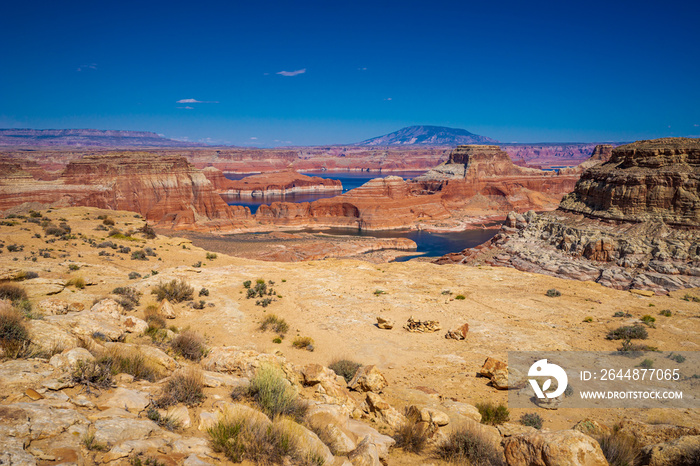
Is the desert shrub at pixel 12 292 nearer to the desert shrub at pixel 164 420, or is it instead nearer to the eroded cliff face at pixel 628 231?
the desert shrub at pixel 164 420

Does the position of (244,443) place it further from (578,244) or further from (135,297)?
(578,244)

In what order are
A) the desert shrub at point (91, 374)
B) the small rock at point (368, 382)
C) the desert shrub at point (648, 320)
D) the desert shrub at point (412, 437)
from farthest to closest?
the desert shrub at point (648, 320), the small rock at point (368, 382), the desert shrub at point (412, 437), the desert shrub at point (91, 374)

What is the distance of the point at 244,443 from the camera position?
4.85 m

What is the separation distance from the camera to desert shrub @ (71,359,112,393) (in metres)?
5.83

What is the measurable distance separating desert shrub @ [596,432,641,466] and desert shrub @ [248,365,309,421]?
510 cm

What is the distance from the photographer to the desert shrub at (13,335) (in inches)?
240

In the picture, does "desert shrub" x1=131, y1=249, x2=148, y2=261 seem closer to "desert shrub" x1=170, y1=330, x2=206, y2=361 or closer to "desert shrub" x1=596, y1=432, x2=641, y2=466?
"desert shrub" x1=170, y1=330, x2=206, y2=361

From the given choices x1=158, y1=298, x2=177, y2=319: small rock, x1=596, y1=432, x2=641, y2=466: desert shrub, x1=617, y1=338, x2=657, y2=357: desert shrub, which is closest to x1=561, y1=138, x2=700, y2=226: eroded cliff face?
x1=617, y1=338, x2=657, y2=357: desert shrub

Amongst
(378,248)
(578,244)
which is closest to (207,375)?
(578,244)

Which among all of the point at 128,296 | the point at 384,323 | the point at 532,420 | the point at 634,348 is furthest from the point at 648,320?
the point at 128,296

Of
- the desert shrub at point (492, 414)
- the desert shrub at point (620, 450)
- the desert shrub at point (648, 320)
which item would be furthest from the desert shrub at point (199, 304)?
the desert shrub at point (648, 320)

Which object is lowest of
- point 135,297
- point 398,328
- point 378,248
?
point 378,248

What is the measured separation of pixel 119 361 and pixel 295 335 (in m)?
7.81

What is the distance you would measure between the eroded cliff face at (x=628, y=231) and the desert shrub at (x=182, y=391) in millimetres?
30772
